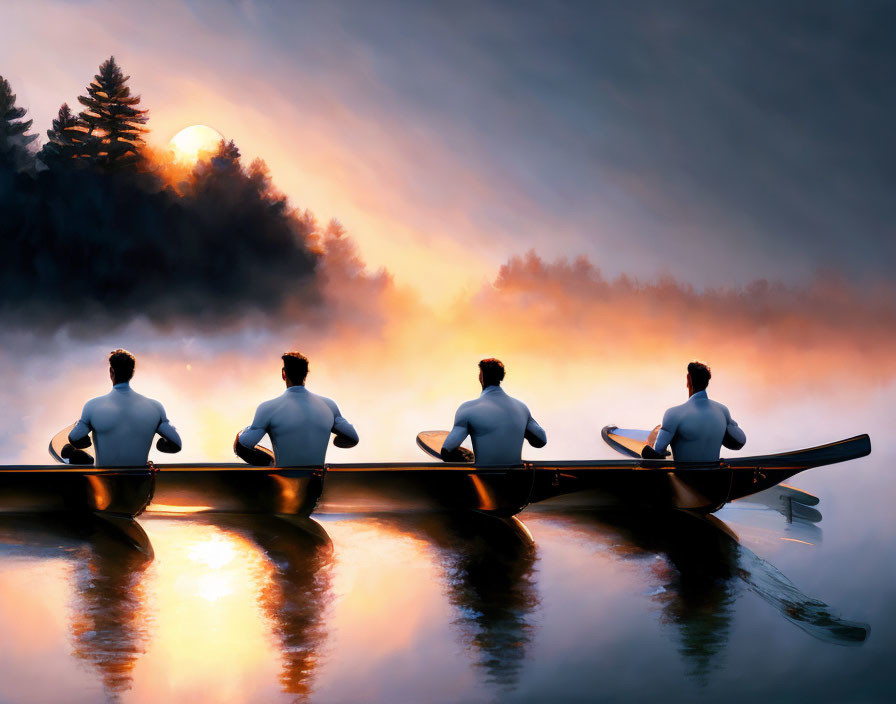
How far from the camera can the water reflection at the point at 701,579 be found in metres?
3.96

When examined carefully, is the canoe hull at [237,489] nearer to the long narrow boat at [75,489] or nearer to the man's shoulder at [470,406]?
the long narrow boat at [75,489]

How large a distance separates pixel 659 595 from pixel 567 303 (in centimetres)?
1099

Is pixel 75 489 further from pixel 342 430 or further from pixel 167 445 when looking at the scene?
pixel 342 430

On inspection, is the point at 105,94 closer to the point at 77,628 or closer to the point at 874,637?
the point at 77,628

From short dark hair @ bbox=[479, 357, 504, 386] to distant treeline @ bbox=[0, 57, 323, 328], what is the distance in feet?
42.3

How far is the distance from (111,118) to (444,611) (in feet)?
49.6

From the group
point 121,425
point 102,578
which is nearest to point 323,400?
point 121,425

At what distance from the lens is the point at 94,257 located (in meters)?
18.3

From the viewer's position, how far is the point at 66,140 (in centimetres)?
1745

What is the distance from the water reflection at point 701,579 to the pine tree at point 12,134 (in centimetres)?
1493

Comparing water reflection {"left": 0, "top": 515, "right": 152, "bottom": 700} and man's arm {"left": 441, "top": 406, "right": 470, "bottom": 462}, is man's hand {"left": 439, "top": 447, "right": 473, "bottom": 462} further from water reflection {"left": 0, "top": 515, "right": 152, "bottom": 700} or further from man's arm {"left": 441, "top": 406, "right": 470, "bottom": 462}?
water reflection {"left": 0, "top": 515, "right": 152, "bottom": 700}

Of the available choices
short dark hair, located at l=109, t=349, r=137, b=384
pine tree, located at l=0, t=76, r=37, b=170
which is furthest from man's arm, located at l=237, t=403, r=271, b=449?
pine tree, located at l=0, t=76, r=37, b=170

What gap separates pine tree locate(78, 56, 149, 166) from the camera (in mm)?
15898

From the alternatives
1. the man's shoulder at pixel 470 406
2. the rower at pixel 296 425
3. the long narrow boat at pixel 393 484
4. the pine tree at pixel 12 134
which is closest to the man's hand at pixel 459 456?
the long narrow boat at pixel 393 484
